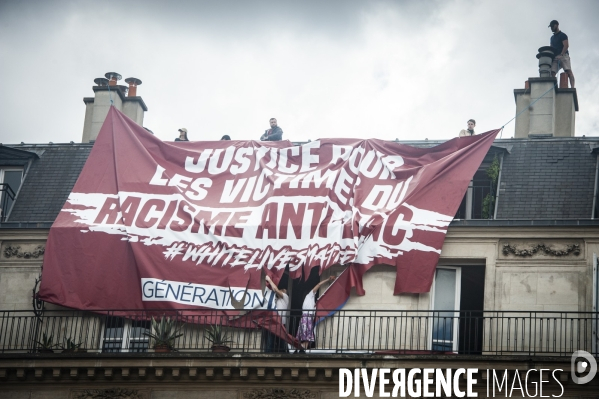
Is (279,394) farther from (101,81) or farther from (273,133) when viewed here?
(101,81)

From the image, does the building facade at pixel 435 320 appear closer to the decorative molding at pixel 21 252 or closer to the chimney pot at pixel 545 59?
the decorative molding at pixel 21 252

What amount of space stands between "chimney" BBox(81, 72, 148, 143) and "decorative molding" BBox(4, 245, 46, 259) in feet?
14.3

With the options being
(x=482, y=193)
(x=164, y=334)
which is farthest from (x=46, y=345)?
(x=482, y=193)

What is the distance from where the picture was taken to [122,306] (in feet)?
93.9

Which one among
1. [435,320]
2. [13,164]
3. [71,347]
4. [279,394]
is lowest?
[279,394]

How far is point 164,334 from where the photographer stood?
27.5m

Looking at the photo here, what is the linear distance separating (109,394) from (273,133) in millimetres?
7519

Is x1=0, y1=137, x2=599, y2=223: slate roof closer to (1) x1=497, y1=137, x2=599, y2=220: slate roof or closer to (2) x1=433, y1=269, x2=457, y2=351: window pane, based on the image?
(1) x1=497, y1=137, x2=599, y2=220: slate roof

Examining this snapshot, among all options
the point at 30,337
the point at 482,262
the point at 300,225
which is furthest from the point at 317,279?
the point at 30,337

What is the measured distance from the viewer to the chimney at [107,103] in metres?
33.5

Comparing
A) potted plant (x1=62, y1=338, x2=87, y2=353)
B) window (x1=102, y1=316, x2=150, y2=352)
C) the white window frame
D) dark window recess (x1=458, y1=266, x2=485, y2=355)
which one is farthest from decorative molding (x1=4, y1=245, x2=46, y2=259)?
dark window recess (x1=458, y1=266, x2=485, y2=355)

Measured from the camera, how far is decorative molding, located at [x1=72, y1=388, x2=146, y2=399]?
27078 millimetres

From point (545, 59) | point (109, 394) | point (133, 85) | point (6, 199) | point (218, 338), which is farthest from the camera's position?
point (133, 85)

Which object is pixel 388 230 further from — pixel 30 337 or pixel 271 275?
pixel 30 337
